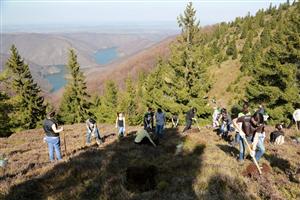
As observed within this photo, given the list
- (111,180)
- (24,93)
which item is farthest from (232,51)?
(111,180)

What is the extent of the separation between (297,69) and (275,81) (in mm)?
2120

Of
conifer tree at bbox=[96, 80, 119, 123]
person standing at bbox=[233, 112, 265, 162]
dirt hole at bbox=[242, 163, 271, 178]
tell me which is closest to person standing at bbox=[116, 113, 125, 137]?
person standing at bbox=[233, 112, 265, 162]

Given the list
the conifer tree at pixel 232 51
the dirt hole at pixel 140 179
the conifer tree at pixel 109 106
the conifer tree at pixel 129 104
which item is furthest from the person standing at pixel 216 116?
the conifer tree at pixel 232 51

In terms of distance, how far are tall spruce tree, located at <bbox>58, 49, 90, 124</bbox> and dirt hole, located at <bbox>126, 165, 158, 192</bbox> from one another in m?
35.9

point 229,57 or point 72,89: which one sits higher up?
point 229,57

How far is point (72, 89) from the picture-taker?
43.8 metres

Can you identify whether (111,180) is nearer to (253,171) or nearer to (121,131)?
(253,171)

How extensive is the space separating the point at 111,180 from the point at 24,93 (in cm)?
3439

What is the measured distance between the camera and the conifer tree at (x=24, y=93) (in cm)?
3784

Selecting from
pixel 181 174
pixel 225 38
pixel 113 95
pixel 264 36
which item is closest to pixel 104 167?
pixel 181 174

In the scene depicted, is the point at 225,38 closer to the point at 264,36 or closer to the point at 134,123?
the point at 264,36

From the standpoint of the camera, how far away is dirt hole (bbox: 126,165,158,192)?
827cm

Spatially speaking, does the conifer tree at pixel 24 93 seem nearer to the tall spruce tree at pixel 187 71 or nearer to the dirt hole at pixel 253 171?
the tall spruce tree at pixel 187 71

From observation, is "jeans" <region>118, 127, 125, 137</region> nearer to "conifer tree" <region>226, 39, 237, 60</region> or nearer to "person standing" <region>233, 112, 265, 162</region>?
"person standing" <region>233, 112, 265, 162</region>
